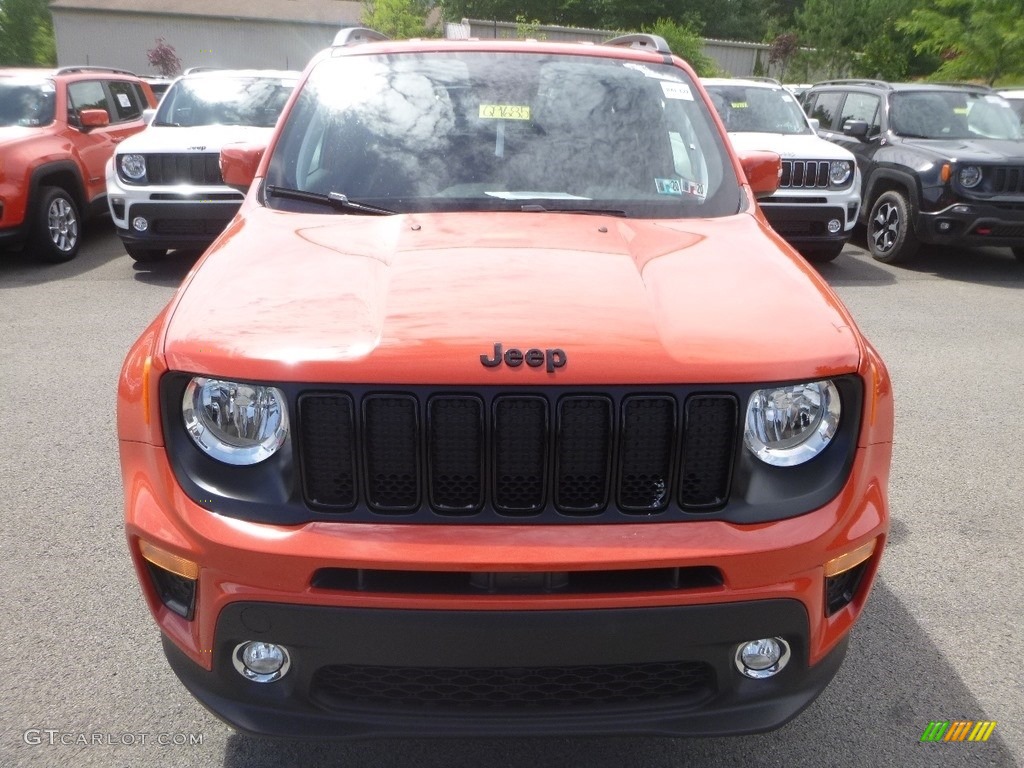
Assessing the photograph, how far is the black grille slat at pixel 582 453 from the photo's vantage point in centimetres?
200

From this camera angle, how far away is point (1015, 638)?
3.20 meters

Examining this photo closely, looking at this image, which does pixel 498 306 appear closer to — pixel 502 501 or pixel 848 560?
pixel 502 501

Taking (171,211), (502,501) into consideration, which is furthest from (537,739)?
(171,211)

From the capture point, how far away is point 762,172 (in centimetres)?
357

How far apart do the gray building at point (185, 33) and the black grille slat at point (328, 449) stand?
48.6 meters

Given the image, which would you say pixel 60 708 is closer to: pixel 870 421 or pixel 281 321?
pixel 281 321

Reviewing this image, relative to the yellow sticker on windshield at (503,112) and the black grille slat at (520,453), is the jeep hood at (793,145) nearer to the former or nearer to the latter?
the yellow sticker on windshield at (503,112)

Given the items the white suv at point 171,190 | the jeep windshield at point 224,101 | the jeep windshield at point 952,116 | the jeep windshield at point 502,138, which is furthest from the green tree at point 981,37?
the jeep windshield at point 502,138

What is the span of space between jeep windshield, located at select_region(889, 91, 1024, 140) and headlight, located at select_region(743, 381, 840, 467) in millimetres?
9132

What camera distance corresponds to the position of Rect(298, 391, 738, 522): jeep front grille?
6.51 ft

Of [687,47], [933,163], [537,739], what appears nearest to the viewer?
[537,739]

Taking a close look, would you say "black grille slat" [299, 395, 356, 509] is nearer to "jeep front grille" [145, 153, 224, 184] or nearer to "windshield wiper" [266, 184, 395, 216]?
"windshield wiper" [266, 184, 395, 216]

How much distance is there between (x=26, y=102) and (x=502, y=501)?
951 centimetres

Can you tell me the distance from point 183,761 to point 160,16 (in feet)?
166
